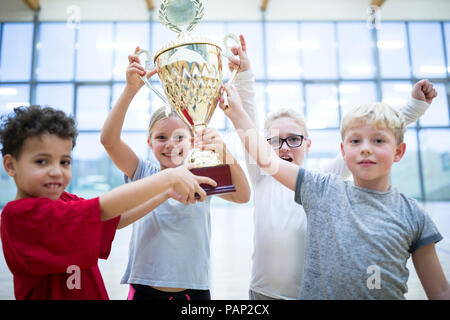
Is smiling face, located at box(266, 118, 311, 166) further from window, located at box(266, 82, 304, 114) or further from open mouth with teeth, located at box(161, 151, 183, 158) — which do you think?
window, located at box(266, 82, 304, 114)

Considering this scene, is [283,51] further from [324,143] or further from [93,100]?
[93,100]

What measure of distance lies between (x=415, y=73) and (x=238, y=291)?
22.0 ft

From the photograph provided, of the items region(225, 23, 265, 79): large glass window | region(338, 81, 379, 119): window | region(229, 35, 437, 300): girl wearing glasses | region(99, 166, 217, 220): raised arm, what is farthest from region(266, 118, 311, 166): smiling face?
region(338, 81, 379, 119): window

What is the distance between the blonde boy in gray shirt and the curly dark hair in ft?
1.38

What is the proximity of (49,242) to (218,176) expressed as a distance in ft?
1.31

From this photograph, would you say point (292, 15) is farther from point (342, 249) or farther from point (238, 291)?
point (342, 249)

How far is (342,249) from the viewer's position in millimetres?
658

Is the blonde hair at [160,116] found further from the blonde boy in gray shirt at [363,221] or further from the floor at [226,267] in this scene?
the floor at [226,267]

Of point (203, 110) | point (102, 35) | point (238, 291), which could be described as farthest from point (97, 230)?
point (102, 35)

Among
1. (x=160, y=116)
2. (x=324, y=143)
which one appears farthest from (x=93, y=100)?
(x=160, y=116)

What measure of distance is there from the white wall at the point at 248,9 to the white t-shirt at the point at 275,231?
622cm

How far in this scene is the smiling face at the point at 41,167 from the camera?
646 millimetres

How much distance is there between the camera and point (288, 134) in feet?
3.30

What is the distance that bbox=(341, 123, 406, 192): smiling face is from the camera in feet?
2.30
